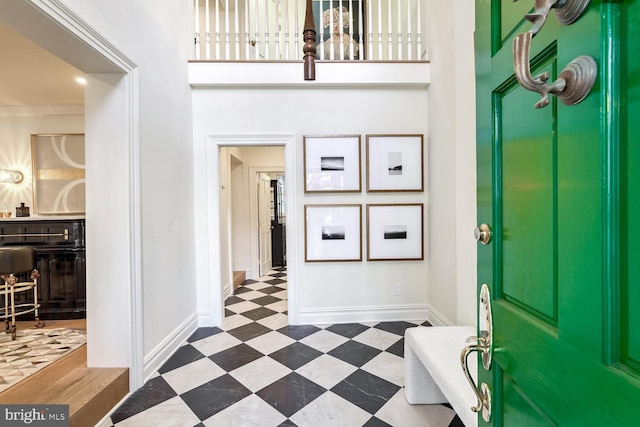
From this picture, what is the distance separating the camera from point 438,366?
1354 millimetres

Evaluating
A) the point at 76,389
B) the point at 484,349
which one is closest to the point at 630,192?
the point at 484,349

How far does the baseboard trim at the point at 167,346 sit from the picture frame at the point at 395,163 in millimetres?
2197

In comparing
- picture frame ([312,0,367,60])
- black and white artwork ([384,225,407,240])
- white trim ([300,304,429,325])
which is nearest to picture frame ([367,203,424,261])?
black and white artwork ([384,225,407,240])

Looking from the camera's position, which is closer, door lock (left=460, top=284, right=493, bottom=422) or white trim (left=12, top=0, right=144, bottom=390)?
door lock (left=460, top=284, right=493, bottom=422)

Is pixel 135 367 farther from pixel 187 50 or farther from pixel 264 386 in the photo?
pixel 187 50

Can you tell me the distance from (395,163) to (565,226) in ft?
8.08

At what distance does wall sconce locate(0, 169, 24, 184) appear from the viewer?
11.1 feet

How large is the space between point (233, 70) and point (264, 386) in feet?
9.07

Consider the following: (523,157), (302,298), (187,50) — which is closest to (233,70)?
(187,50)

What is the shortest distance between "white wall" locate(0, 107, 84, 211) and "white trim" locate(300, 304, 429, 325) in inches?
156

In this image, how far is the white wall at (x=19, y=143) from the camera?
342 centimetres

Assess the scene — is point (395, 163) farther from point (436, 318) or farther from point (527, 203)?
point (527, 203)

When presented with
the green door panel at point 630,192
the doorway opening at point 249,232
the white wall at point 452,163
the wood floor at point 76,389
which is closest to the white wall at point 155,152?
the wood floor at point 76,389

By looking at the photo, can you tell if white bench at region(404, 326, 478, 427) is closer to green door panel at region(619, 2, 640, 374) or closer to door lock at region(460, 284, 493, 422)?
door lock at region(460, 284, 493, 422)
